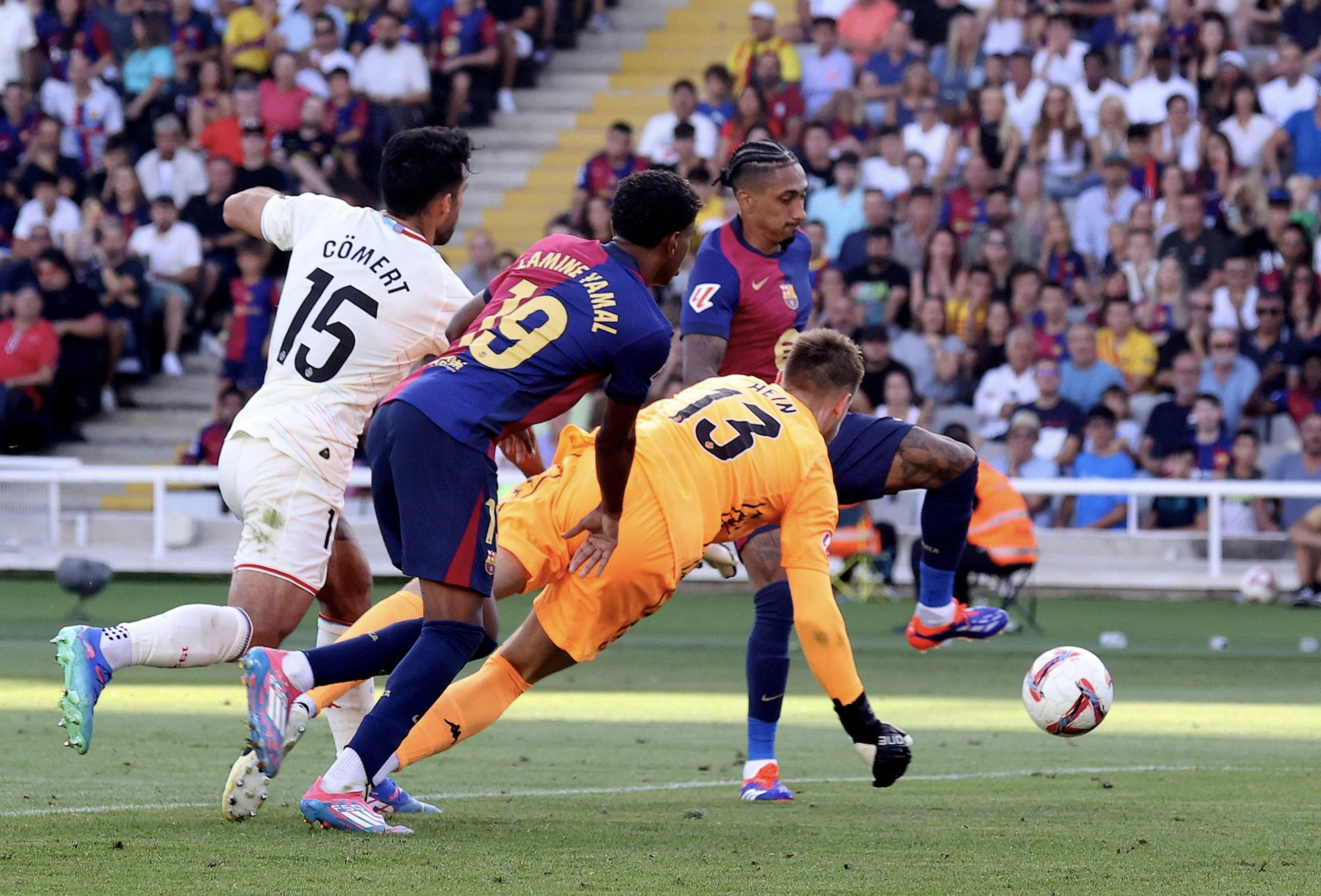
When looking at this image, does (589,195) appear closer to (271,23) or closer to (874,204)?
(874,204)

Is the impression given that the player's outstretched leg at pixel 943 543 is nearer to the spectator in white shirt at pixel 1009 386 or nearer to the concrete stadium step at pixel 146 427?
the spectator in white shirt at pixel 1009 386

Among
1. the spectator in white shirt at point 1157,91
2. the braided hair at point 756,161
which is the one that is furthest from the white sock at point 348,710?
the spectator in white shirt at point 1157,91

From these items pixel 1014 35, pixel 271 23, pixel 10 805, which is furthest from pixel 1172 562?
pixel 271 23

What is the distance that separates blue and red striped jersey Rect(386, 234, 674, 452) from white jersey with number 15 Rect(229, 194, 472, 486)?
1.39 ft

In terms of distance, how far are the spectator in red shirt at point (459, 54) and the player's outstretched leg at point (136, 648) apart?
53.1 ft

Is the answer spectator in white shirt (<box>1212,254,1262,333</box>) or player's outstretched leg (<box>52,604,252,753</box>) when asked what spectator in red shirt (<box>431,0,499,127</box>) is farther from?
player's outstretched leg (<box>52,604,252,753</box>)

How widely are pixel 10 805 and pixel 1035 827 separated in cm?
334

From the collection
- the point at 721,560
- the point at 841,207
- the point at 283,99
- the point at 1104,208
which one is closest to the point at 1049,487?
the point at 1104,208

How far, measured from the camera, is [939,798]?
677 cm

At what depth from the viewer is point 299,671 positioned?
5.57 m

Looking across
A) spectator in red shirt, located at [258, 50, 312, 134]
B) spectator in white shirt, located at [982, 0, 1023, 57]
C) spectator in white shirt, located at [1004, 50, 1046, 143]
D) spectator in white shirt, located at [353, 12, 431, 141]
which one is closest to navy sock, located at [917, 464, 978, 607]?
spectator in white shirt, located at [1004, 50, 1046, 143]

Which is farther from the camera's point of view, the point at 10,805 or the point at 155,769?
the point at 155,769

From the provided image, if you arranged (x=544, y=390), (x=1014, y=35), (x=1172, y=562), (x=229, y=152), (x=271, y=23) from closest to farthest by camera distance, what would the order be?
(x=544, y=390)
(x=1172, y=562)
(x=1014, y=35)
(x=229, y=152)
(x=271, y=23)

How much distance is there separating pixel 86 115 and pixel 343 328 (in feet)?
55.1
